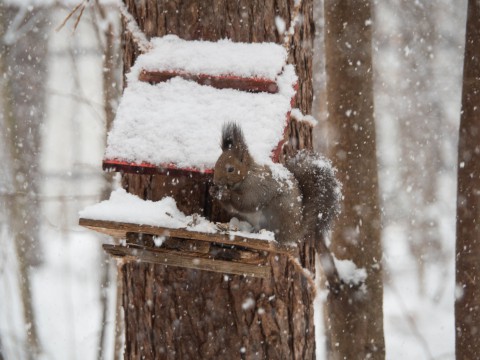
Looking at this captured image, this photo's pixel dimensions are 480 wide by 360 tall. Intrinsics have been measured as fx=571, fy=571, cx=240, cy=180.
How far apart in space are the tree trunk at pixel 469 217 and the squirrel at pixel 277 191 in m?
0.73

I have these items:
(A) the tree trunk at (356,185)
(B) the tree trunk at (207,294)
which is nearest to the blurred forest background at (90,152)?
(A) the tree trunk at (356,185)

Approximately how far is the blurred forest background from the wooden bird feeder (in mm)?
2878

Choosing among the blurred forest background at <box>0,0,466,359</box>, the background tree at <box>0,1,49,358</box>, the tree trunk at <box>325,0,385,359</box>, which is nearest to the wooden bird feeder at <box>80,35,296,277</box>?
the tree trunk at <box>325,0,385,359</box>

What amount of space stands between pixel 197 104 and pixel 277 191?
41 centimetres

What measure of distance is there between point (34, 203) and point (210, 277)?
456 cm

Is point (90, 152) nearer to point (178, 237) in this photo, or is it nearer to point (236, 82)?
point (236, 82)

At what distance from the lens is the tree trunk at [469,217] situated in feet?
8.13

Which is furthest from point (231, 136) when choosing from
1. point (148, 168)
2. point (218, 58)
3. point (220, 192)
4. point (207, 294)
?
point (207, 294)

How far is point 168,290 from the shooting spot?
217 cm

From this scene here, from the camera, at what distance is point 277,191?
1.95 meters

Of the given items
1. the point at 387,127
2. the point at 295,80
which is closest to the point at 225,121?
the point at 295,80

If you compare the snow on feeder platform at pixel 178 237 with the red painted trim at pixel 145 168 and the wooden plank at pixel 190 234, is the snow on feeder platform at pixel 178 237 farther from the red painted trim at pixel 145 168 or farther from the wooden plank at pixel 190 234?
the red painted trim at pixel 145 168

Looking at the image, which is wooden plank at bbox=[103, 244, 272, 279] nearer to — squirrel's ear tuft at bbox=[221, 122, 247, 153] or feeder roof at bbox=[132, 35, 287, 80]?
squirrel's ear tuft at bbox=[221, 122, 247, 153]

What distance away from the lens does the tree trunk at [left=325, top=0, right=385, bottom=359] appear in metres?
2.82
